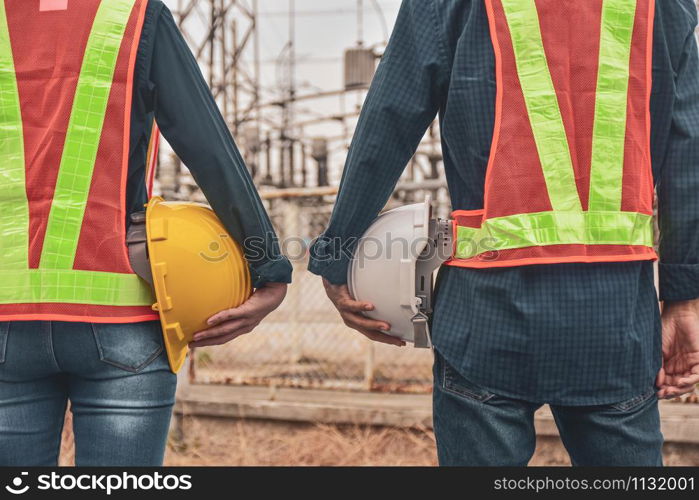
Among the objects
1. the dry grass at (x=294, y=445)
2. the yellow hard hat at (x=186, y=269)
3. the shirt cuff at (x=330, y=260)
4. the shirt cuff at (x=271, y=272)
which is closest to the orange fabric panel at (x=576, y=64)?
the shirt cuff at (x=330, y=260)

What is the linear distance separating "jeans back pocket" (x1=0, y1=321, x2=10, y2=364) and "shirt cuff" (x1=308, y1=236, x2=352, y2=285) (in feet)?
2.74

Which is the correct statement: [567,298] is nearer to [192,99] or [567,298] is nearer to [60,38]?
[192,99]

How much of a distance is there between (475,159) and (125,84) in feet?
3.13

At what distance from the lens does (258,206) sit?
186cm

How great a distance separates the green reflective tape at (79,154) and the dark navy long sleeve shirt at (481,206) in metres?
0.67

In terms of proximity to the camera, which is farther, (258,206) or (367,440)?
(367,440)

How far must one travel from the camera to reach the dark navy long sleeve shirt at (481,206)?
1564mm

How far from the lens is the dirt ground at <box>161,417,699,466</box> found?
4383 millimetres

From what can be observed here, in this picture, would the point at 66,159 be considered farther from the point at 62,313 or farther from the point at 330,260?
the point at 330,260

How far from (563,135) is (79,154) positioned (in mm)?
1247

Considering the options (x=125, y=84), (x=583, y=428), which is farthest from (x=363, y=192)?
(x=583, y=428)

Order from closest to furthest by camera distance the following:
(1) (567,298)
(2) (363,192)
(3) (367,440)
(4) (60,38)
A: (1) (567,298) < (4) (60,38) < (2) (363,192) < (3) (367,440)

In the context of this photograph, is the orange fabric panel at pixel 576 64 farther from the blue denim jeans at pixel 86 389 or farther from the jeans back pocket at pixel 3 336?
the jeans back pocket at pixel 3 336

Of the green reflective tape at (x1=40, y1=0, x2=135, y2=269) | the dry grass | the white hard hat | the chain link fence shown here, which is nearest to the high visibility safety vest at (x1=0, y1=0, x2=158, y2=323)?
the green reflective tape at (x1=40, y1=0, x2=135, y2=269)
